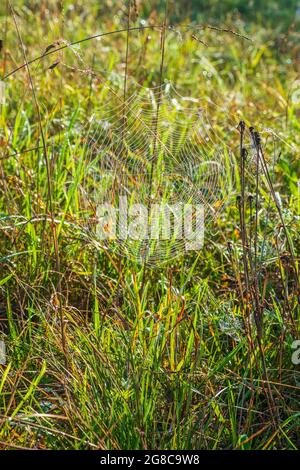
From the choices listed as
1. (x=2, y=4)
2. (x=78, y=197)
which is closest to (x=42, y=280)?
(x=78, y=197)

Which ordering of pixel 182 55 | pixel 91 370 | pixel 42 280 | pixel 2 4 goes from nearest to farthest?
pixel 91 370 < pixel 42 280 < pixel 182 55 < pixel 2 4

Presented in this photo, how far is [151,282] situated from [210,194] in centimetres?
72

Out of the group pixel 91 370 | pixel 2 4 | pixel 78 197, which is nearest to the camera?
pixel 91 370

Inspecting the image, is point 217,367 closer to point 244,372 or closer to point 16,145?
point 244,372

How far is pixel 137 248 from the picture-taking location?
2746 millimetres

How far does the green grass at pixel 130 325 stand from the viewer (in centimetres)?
200

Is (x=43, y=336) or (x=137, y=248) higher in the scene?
(x=137, y=248)

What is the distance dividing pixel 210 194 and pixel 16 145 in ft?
2.66

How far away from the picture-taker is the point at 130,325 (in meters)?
2.30

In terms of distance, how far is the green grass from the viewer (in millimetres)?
1999
